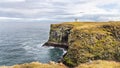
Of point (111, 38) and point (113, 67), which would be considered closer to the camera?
point (113, 67)

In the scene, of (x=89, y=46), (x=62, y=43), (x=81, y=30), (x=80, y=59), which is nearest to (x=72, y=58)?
Answer: (x=80, y=59)

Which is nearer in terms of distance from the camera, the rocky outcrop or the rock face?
the rock face

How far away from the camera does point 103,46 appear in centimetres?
9681

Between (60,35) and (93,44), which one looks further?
(60,35)

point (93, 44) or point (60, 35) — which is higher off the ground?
point (93, 44)

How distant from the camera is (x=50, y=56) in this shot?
11756 centimetres

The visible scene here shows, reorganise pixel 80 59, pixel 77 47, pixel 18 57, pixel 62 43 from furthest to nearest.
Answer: pixel 62 43 → pixel 18 57 → pixel 77 47 → pixel 80 59

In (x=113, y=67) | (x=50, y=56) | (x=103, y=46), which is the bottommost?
(x=50, y=56)

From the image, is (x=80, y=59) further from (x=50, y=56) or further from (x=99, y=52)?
(x=50, y=56)

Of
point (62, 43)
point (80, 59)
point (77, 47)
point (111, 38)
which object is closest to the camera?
point (80, 59)

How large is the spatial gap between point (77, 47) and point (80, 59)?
762cm

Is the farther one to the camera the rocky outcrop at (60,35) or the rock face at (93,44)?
the rocky outcrop at (60,35)

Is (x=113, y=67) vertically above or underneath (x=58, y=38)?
above

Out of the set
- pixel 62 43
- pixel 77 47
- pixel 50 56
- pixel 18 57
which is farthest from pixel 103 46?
pixel 62 43
